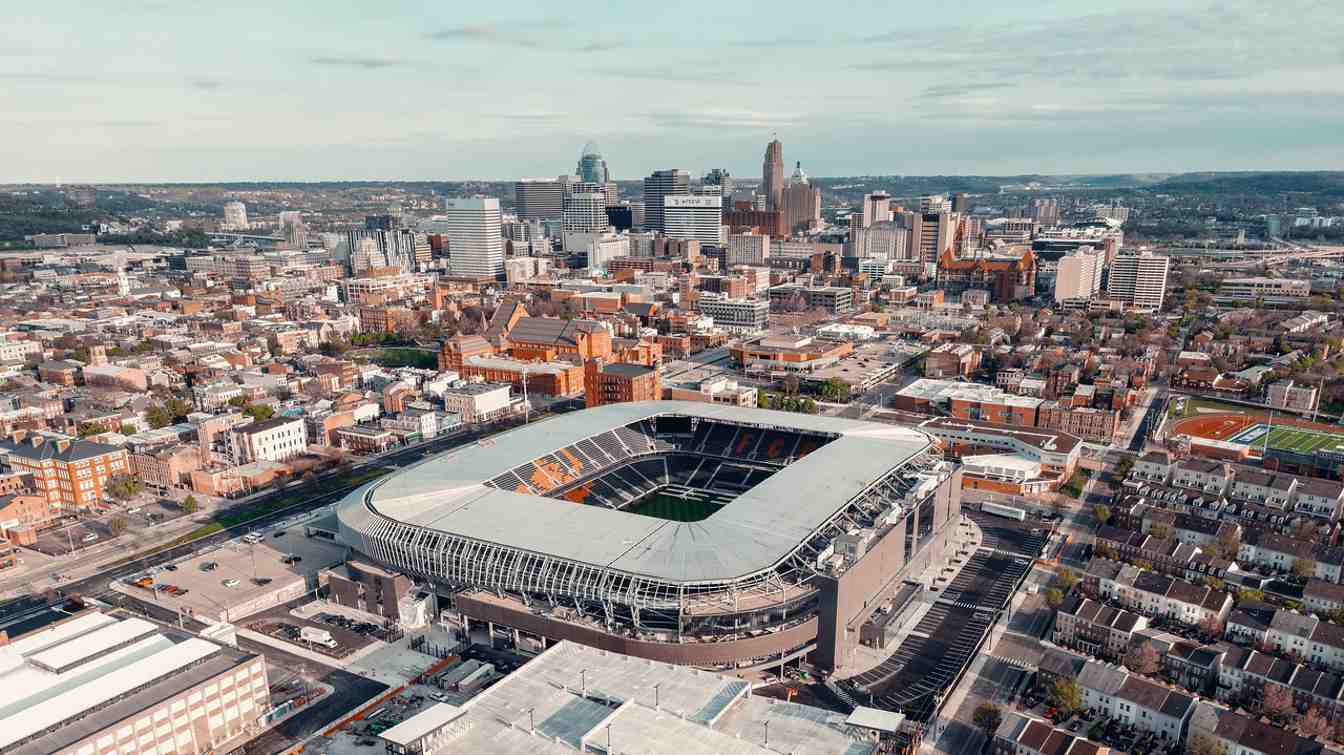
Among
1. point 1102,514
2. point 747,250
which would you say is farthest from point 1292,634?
point 747,250

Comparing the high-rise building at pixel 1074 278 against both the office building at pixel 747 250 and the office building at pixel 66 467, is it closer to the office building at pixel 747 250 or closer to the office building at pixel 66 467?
the office building at pixel 747 250

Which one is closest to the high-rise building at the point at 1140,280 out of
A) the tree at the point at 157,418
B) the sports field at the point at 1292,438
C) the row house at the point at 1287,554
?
the sports field at the point at 1292,438

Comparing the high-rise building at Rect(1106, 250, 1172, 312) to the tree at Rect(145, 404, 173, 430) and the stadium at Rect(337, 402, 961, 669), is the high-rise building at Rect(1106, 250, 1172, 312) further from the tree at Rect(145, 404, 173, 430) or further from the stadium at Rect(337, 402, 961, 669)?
the tree at Rect(145, 404, 173, 430)

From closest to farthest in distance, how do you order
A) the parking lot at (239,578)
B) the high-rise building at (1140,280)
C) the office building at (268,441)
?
the parking lot at (239,578)
the office building at (268,441)
the high-rise building at (1140,280)

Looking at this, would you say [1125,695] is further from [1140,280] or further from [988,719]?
[1140,280]

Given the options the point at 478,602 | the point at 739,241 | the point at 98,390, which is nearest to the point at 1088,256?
the point at 739,241

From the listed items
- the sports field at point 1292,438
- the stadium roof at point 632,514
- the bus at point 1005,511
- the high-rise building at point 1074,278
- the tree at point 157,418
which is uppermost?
the high-rise building at point 1074,278

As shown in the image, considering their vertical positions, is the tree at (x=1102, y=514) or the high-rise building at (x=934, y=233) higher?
the high-rise building at (x=934, y=233)

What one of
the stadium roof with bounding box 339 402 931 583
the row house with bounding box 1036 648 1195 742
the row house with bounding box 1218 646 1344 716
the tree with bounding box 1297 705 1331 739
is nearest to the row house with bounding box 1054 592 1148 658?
the row house with bounding box 1036 648 1195 742
